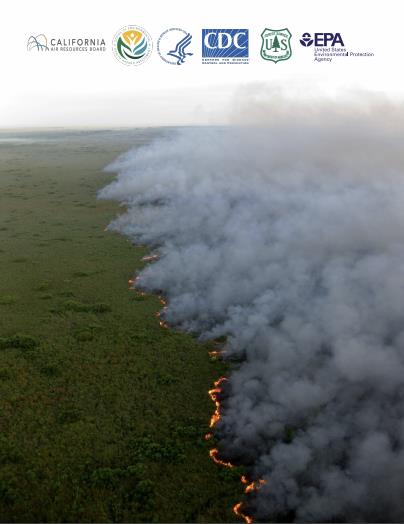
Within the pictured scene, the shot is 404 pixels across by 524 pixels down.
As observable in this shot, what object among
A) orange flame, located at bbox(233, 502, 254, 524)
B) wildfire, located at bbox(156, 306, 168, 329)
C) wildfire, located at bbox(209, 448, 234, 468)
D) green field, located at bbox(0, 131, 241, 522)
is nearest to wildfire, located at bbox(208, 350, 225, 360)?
green field, located at bbox(0, 131, 241, 522)

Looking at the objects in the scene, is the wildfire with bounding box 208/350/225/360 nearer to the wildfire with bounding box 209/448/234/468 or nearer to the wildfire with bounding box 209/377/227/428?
the wildfire with bounding box 209/377/227/428

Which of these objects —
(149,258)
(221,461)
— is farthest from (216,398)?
(149,258)

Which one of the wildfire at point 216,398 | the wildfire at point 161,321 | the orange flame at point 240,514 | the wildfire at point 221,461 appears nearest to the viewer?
the orange flame at point 240,514

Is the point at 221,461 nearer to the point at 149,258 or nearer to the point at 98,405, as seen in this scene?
the point at 98,405

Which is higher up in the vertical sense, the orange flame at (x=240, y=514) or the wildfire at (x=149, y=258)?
the wildfire at (x=149, y=258)

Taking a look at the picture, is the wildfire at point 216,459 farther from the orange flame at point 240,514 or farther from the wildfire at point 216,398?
the orange flame at point 240,514

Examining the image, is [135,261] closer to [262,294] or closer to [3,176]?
[262,294]

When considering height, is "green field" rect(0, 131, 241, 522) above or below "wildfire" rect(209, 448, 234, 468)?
above

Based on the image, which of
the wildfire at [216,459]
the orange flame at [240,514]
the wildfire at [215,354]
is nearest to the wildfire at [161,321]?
the wildfire at [215,354]

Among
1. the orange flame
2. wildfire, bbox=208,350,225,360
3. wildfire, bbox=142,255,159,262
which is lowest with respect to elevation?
the orange flame
